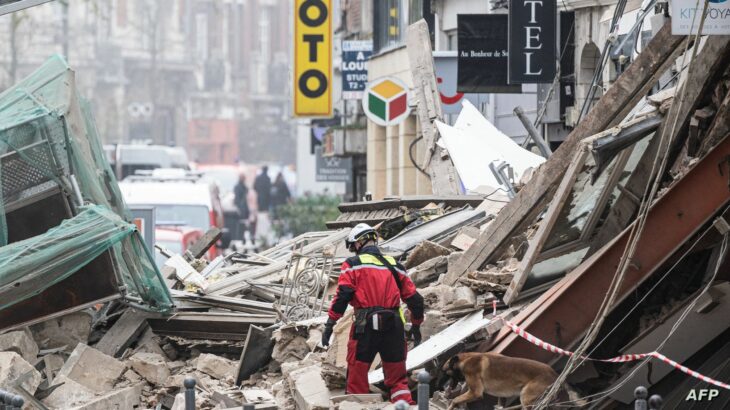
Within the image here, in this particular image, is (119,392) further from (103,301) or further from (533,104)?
(533,104)

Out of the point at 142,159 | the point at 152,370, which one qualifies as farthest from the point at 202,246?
the point at 142,159

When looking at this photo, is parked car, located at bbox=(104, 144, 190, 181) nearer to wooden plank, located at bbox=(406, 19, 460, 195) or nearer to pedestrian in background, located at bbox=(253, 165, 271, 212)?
pedestrian in background, located at bbox=(253, 165, 271, 212)

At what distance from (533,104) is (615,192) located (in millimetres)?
16393

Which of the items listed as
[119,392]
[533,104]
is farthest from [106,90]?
[119,392]

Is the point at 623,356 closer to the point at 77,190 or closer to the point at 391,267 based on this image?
the point at 391,267

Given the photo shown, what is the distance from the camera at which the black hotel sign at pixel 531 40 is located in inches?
936

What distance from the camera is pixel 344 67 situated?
4069 cm

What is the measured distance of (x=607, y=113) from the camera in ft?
41.0

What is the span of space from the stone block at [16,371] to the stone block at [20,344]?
0.69 metres

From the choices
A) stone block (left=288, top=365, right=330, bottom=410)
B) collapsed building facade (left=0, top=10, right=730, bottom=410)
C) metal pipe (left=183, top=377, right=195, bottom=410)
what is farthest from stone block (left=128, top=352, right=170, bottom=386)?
metal pipe (left=183, top=377, right=195, bottom=410)

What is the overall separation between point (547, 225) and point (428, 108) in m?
11.4

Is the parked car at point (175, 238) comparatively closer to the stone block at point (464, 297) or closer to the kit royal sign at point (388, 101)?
the kit royal sign at point (388, 101)

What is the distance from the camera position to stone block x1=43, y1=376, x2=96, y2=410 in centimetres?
1282

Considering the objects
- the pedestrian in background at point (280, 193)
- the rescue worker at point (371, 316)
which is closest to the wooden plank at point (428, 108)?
the rescue worker at point (371, 316)
